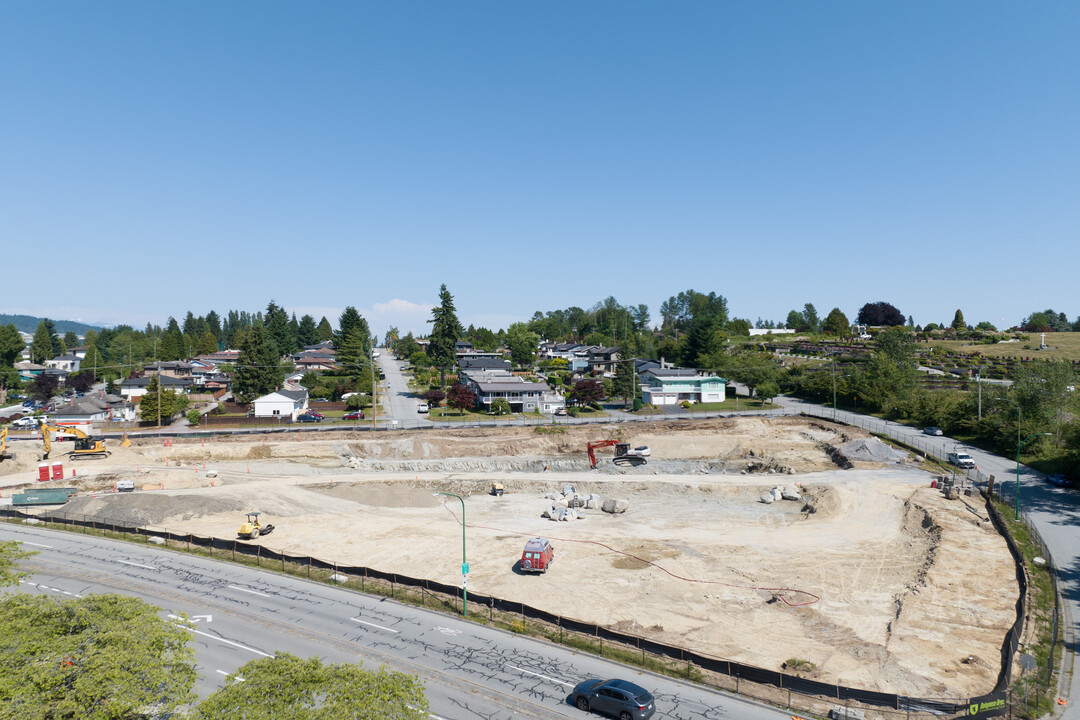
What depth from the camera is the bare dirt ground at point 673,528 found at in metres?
32.2

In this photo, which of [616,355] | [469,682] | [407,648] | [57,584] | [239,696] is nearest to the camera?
[239,696]

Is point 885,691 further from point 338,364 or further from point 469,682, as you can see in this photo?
point 338,364

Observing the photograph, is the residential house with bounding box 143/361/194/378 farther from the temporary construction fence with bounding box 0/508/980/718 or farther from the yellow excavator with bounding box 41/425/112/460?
the temporary construction fence with bounding box 0/508/980/718

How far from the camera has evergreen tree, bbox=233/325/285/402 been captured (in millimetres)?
98625

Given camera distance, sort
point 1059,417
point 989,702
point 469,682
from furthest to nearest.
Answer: point 1059,417
point 469,682
point 989,702

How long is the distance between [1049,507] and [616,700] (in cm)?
5248

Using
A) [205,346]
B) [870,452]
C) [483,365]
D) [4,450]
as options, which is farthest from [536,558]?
[205,346]

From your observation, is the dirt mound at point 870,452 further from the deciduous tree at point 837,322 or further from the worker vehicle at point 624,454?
the deciduous tree at point 837,322

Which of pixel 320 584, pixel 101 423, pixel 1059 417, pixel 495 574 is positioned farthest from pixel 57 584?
pixel 1059 417

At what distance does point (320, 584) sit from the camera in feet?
124

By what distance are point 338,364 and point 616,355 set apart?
74.5 metres

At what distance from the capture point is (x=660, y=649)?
28422 millimetres

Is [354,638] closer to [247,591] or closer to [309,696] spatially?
[247,591]

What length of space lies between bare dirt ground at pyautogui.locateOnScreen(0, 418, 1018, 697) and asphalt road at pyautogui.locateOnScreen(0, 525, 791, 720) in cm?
571
